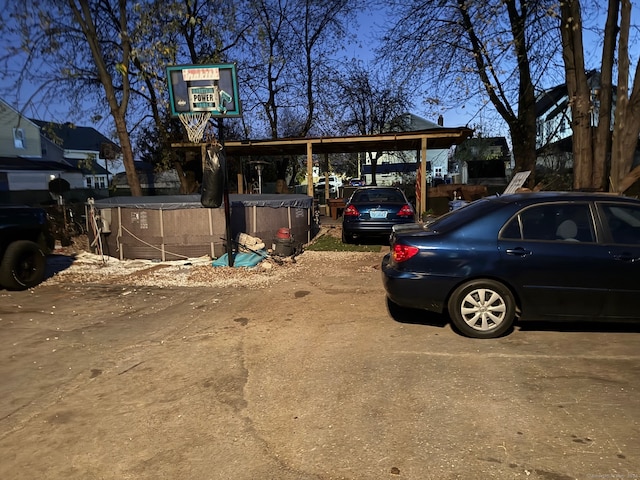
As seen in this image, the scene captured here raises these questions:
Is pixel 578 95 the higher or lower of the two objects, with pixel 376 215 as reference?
higher

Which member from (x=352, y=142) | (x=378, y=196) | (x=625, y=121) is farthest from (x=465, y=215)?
(x=352, y=142)

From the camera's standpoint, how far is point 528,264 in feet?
14.6

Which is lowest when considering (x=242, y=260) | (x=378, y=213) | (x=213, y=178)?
(x=242, y=260)

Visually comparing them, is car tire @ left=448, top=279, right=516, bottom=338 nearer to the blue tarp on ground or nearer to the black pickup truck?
the blue tarp on ground

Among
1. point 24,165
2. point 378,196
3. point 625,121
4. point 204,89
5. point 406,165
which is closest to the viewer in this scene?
point 204,89

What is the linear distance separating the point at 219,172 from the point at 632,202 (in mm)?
6412

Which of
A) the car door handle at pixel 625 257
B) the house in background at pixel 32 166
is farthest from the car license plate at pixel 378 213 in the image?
the house in background at pixel 32 166

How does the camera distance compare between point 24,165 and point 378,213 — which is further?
point 24,165

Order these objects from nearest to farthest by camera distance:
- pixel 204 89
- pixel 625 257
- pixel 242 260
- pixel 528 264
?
pixel 625 257
pixel 528 264
pixel 204 89
pixel 242 260

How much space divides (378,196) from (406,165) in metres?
24.2

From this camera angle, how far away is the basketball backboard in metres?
8.09

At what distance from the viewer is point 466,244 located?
461 centimetres

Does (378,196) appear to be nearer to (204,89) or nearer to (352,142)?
(204,89)

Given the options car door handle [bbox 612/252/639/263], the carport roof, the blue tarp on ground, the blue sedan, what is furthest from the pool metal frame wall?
car door handle [bbox 612/252/639/263]
